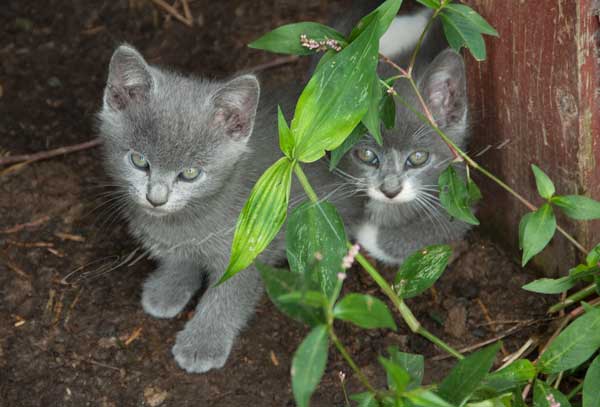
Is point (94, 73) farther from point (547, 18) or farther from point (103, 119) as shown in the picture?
point (547, 18)

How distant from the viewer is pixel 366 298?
5.04 ft

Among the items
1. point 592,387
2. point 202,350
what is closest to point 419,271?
point 592,387

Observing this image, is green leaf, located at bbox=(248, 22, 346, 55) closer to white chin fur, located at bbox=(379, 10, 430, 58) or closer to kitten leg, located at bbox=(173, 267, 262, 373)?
kitten leg, located at bbox=(173, 267, 262, 373)

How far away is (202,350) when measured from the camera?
8.96 feet

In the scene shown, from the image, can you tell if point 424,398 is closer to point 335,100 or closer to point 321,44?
point 335,100

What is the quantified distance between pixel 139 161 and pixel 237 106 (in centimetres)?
35

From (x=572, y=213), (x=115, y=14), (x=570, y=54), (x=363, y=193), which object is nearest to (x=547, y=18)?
(x=570, y=54)

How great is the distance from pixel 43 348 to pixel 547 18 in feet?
6.21

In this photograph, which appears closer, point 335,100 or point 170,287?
point 335,100

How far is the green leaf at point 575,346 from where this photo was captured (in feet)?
6.67

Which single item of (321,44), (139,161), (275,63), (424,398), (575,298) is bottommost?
(275,63)

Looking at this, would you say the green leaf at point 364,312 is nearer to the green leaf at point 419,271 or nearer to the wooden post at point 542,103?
the green leaf at point 419,271

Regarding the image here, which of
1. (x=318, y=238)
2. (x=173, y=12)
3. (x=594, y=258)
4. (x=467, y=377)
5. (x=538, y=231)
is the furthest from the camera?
(x=173, y=12)

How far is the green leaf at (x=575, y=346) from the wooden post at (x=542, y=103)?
22.0 inches
